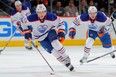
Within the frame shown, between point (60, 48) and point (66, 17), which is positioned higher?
point (60, 48)

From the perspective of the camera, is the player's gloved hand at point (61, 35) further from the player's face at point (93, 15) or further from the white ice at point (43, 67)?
the player's face at point (93, 15)

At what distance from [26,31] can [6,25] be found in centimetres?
438

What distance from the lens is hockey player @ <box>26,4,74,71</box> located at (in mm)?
6160

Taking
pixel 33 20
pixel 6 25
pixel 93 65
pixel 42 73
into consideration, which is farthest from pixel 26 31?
pixel 6 25

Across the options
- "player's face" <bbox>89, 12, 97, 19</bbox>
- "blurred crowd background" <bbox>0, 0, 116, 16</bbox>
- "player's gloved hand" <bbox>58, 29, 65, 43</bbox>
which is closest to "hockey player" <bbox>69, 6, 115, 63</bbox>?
"player's face" <bbox>89, 12, 97, 19</bbox>

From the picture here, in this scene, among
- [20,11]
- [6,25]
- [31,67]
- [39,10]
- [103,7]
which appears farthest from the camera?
[103,7]

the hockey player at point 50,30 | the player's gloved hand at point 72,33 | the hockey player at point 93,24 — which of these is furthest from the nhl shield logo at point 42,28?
the hockey player at point 93,24

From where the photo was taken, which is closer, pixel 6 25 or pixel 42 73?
pixel 42 73

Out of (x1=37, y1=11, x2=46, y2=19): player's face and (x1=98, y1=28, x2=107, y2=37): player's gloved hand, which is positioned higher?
(x1=37, y1=11, x2=46, y2=19): player's face

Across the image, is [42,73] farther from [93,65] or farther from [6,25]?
[6,25]

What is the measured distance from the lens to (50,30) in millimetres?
6352

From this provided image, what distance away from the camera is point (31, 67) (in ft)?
22.6

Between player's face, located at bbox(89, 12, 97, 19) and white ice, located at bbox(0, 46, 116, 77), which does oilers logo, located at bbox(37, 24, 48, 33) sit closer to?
white ice, located at bbox(0, 46, 116, 77)

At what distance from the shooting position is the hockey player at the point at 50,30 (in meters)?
Result: 6.16
